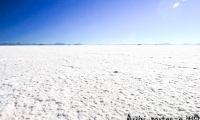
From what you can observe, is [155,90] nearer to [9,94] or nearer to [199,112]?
[199,112]

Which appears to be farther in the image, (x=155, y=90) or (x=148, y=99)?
(x=155, y=90)

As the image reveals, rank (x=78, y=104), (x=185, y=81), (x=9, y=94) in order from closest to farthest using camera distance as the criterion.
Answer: (x=78, y=104) → (x=9, y=94) → (x=185, y=81)

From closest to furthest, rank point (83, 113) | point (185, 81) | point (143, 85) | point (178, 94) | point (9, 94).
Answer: point (83, 113) < point (178, 94) < point (9, 94) < point (143, 85) < point (185, 81)

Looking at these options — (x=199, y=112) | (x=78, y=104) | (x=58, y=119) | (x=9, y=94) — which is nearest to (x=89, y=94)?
(x=78, y=104)

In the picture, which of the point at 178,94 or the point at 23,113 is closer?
the point at 23,113

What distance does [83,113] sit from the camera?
257cm

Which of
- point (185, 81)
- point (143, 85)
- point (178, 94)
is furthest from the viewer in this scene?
point (185, 81)

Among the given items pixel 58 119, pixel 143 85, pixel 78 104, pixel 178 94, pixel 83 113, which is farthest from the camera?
pixel 143 85

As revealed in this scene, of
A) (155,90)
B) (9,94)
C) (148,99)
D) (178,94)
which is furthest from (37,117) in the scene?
(178,94)

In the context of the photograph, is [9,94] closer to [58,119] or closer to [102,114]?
[58,119]

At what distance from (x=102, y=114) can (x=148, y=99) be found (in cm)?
106

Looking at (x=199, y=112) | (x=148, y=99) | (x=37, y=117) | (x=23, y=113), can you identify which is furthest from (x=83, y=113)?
(x=199, y=112)

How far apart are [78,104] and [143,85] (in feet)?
6.07

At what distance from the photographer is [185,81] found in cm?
426
